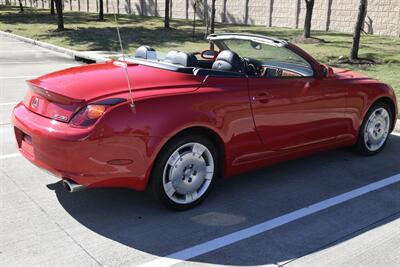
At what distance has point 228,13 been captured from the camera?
2931 centimetres

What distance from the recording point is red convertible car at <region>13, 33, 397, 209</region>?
379cm

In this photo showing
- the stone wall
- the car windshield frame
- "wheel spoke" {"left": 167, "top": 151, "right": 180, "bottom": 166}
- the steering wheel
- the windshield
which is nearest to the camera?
"wheel spoke" {"left": 167, "top": 151, "right": 180, "bottom": 166}

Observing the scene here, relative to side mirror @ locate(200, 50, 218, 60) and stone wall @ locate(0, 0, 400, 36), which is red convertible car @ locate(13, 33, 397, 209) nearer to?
side mirror @ locate(200, 50, 218, 60)

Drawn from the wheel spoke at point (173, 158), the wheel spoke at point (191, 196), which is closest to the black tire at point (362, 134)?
the wheel spoke at point (191, 196)

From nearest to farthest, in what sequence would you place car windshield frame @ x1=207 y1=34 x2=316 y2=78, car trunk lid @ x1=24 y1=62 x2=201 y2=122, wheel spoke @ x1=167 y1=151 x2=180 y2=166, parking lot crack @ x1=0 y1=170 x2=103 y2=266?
Result: parking lot crack @ x1=0 y1=170 x2=103 y2=266, car trunk lid @ x1=24 y1=62 x2=201 y2=122, wheel spoke @ x1=167 y1=151 x2=180 y2=166, car windshield frame @ x1=207 y1=34 x2=316 y2=78

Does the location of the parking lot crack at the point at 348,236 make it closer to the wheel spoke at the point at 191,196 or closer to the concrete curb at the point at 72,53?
the wheel spoke at the point at 191,196

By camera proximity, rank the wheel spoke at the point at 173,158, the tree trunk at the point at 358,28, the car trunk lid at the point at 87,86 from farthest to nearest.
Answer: the tree trunk at the point at 358,28 → the wheel spoke at the point at 173,158 → the car trunk lid at the point at 87,86

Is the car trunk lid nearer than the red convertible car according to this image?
No

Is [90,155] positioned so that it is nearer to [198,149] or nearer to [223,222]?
[198,149]

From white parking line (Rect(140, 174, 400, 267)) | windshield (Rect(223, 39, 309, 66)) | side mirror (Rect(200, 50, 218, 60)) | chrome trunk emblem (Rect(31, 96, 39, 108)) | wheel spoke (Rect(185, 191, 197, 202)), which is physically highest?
windshield (Rect(223, 39, 309, 66))

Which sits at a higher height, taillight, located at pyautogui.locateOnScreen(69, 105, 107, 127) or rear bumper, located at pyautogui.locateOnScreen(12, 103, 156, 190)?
taillight, located at pyautogui.locateOnScreen(69, 105, 107, 127)

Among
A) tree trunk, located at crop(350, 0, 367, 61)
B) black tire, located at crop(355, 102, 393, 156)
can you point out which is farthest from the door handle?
tree trunk, located at crop(350, 0, 367, 61)

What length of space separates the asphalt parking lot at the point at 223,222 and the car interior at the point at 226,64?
1.09 m

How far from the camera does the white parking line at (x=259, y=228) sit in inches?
140
